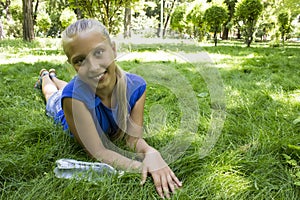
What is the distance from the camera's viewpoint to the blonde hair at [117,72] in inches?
57.5

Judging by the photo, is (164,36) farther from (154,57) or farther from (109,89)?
(154,57)

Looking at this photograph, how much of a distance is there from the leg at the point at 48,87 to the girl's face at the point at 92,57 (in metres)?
1.39

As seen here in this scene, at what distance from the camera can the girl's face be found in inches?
56.9

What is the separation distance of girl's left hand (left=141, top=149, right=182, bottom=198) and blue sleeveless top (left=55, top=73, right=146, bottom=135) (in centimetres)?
42

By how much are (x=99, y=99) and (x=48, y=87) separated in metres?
1.52

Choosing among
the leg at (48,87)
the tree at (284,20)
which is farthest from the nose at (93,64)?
the tree at (284,20)

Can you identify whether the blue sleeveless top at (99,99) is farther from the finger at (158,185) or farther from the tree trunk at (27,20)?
the tree trunk at (27,20)

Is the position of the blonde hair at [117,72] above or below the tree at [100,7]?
below

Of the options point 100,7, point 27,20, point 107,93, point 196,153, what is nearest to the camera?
point 196,153

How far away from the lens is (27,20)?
32.7 ft

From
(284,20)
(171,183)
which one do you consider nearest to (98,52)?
(171,183)

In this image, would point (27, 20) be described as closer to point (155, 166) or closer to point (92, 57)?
point (92, 57)

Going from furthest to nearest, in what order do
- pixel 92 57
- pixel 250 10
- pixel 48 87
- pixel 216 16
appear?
1. pixel 216 16
2. pixel 250 10
3. pixel 48 87
4. pixel 92 57

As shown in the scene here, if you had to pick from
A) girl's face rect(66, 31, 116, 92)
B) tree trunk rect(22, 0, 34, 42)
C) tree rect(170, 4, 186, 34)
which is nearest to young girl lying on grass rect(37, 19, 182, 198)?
girl's face rect(66, 31, 116, 92)
